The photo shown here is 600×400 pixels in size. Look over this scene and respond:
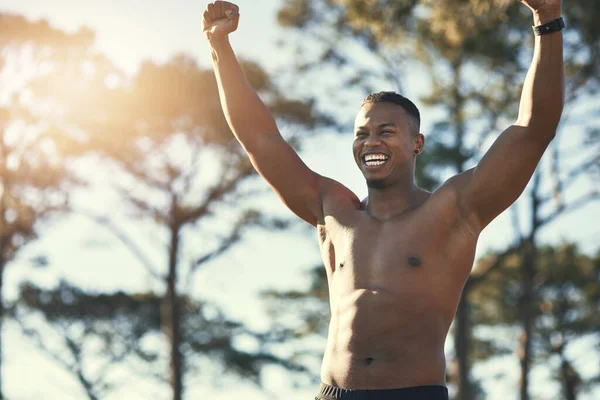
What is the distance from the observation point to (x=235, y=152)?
72.4 ft

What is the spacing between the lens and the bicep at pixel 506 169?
10.4ft

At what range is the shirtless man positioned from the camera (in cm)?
319

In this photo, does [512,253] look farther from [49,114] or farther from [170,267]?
[49,114]

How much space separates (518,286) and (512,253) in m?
1.95

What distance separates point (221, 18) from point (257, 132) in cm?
53

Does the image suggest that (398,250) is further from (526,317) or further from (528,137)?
(526,317)

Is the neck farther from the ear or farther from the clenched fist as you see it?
the clenched fist

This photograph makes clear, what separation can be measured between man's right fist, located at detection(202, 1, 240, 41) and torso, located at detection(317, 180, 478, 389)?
3.41 ft

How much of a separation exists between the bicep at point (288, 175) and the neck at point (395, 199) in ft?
0.91

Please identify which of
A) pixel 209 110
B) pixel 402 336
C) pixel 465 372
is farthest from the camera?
pixel 209 110

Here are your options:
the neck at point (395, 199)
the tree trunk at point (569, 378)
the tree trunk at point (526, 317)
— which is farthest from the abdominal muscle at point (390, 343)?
the tree trunk at point (569, 378)

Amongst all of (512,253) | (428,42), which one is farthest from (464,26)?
(512,253)

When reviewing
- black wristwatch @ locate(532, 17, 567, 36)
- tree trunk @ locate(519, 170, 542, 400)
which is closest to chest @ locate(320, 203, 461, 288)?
black wristwatch @ locate(532, 17, 567, 36)

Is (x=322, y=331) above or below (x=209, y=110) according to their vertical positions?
below
